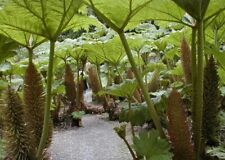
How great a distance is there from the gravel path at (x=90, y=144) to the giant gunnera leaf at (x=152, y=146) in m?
0.54

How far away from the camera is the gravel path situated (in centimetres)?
175

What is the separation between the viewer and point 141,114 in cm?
142

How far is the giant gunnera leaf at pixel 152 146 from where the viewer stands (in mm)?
1060

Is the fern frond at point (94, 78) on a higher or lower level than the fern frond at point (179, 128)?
higher

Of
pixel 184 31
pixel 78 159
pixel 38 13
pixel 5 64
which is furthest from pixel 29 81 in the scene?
pixel 5 64

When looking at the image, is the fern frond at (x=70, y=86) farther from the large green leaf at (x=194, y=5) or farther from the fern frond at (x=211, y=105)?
the large green leaf at (x=194, y=5)

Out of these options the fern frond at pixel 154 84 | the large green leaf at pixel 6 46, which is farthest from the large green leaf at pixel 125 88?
the fern frond at pixel 154 84

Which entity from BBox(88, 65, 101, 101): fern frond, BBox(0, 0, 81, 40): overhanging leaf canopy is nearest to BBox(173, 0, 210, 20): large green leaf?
BBox(0, 0, 81, 40): overhanging leaf canopy

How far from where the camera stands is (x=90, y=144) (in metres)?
1.99

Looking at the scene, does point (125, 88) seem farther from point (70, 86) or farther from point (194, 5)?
point (70, 86)

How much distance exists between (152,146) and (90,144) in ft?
3.07

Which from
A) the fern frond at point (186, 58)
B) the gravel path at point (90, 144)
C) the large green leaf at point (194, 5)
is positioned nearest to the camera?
the large green leaf at point (194, 5)

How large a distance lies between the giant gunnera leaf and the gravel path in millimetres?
543

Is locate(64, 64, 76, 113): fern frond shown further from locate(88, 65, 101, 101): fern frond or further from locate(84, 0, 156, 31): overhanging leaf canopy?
locate(84, 0, 156, 31): overhanging leaf canopy
